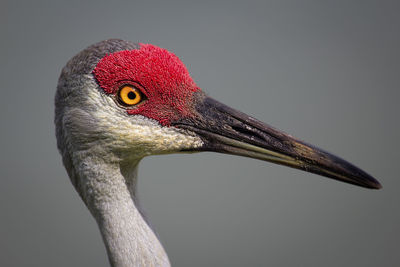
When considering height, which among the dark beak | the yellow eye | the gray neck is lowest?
the gray neck

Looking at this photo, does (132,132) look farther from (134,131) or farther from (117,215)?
(117,215)

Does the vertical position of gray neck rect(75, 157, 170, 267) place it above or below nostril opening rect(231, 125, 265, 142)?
below

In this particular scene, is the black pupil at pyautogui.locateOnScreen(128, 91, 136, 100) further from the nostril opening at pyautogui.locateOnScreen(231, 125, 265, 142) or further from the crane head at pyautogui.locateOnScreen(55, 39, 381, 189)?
the nostril opening at pyautogui.locateOnScreen(231, 125, 265, 142)

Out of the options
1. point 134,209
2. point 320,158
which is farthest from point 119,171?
point 320,158

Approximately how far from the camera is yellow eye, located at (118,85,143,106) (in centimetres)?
131

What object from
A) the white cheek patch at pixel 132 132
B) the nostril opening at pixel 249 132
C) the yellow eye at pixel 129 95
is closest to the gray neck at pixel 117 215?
the white cheek patch at pixel 132 132

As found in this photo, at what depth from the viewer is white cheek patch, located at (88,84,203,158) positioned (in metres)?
1.30

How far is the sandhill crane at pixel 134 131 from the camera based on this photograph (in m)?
1.30

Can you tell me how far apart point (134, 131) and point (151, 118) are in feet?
0.29

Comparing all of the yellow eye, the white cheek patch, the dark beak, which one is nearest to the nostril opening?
the dark beak

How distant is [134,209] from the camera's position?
146 cm

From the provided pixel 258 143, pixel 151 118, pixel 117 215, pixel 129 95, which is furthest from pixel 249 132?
pixel 117 215

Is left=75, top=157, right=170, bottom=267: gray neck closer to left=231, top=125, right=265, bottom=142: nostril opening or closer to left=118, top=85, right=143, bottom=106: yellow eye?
left=118, top=85, right=143, bottom=106: yellow eye

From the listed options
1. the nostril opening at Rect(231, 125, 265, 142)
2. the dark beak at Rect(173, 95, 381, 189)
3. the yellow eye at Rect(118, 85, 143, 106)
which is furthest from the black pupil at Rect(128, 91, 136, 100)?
the nostril opening at Rect(231, 125, 265, 142)
